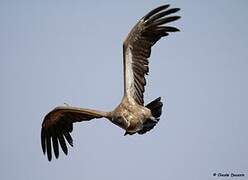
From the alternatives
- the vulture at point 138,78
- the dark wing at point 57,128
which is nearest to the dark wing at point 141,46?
the vulture at point 138,78

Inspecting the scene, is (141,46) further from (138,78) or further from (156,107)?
(156,107)

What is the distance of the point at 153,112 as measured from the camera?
1163cm

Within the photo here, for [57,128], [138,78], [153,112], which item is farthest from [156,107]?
[57,128]

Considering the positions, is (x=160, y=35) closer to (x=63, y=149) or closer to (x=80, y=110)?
(x=80, y=110)

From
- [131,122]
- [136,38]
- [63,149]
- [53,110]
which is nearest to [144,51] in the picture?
[136,38]

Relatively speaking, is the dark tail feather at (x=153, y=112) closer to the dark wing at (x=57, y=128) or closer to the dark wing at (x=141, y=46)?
the dark wing at (x=141, y=46)

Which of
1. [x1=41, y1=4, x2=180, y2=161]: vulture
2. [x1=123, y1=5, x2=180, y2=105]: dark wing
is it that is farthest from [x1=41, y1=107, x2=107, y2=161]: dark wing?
[x1=123, y1=5, x2=180, y2=105]: dark wing

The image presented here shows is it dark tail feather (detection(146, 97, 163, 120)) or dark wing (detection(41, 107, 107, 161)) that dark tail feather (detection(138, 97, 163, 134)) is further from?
dark wing (detection(41, 107, 107, 161))

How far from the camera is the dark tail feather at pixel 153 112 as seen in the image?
1129 cm

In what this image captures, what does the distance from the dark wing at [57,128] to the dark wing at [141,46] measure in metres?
1.45

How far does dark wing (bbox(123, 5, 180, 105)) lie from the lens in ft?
39.0

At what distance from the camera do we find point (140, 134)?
11227 mm

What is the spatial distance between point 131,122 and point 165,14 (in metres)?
2.63

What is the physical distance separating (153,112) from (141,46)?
1.60 m
